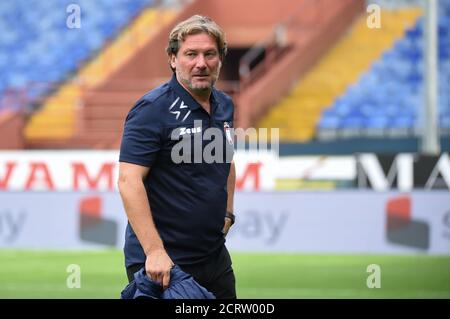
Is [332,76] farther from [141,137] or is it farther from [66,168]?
[141,137]

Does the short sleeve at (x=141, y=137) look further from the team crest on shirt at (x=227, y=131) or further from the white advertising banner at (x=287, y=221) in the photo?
the white advertising banner at (x=287, y=221)

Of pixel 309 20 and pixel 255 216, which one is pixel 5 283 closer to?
pixel 255 216

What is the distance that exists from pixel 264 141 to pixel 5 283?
9365mm

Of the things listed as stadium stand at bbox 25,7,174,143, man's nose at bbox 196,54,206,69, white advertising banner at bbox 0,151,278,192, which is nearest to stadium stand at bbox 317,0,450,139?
white advertising banner at bbox 0,151,278,192

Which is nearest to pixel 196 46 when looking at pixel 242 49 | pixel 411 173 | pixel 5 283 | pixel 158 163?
pixel 158 163

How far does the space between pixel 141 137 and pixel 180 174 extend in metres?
0.29

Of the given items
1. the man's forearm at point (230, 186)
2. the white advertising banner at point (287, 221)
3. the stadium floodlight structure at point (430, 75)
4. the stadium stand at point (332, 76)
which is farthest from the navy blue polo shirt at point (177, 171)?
the stadium stand at point (332, 76)

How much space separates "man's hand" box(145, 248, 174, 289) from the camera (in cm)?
518

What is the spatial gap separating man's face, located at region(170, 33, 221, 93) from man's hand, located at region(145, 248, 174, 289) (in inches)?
32.5

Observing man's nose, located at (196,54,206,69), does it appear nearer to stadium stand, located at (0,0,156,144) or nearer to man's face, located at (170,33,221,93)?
man's face, located at (170,33,221,93)

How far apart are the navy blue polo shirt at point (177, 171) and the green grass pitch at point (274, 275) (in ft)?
19.6

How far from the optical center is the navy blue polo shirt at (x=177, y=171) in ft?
17.4

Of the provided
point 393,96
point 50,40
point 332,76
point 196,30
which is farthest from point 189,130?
point 50,40

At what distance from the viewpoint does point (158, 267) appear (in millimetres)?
5184
